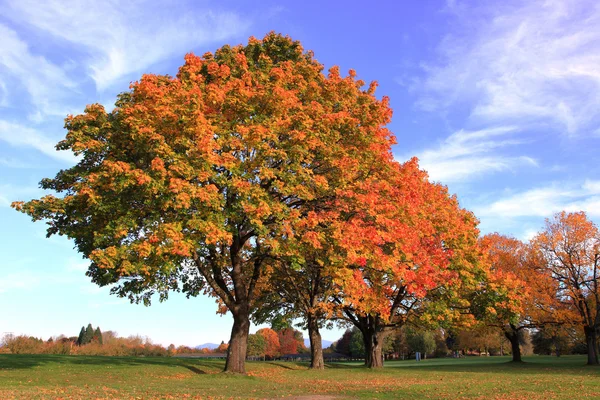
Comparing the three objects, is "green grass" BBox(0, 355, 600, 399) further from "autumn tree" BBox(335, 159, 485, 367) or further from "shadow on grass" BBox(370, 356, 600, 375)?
"shadow on grass" BBox(370, 356, 600, 375)

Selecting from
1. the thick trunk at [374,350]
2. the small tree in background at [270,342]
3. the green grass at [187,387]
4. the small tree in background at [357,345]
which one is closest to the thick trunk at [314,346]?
the thick trunk at [374,350]

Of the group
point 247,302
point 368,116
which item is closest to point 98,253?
point 247,302

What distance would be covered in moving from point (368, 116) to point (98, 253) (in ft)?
52.5

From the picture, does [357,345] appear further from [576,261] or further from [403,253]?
[403,253]

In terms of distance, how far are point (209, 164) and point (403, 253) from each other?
38.6ft

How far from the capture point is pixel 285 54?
28750 mm

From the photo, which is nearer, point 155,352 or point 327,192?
point 327,192

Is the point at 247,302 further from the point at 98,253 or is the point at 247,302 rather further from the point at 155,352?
the point at 155,352

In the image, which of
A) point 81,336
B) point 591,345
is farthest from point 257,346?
point 591,345

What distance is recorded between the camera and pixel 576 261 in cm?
4428

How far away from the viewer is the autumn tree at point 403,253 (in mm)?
23734

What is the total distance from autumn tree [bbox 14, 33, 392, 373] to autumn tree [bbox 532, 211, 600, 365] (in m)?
27.7

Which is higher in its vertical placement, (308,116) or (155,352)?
(308,116)

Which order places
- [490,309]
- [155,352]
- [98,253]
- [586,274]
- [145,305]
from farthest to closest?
1. [155,352]
2. [586,274]
3. [490,309]
4. [145,305]
5. [98,253]
